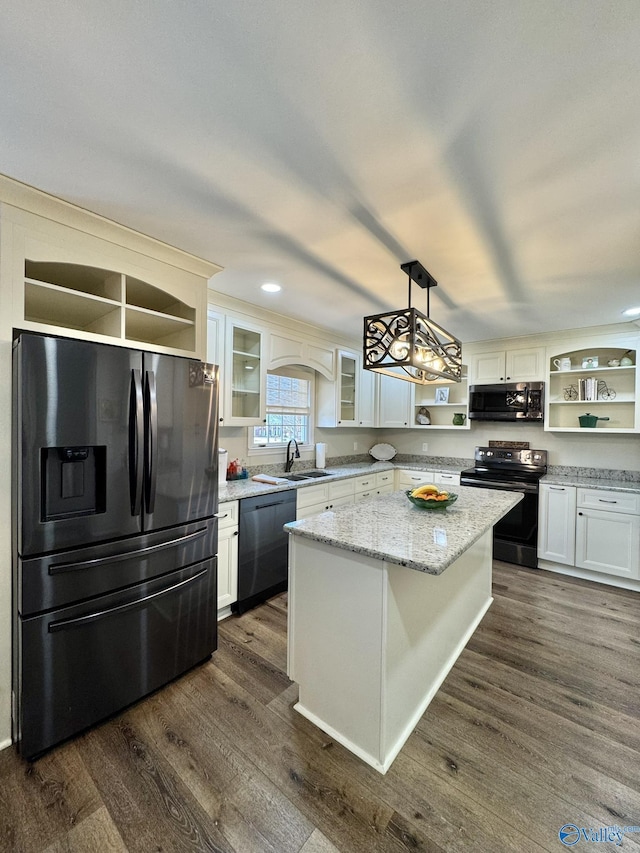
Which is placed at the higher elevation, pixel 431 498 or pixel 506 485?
pixel 431 498

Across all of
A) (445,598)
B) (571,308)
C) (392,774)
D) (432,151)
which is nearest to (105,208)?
(432,151)

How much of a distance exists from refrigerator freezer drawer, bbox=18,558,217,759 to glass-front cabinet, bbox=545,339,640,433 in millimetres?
3956

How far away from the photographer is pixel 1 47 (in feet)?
3.27

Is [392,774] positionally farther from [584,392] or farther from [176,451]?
[584,392]

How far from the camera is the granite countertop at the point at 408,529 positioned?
57.4 inches

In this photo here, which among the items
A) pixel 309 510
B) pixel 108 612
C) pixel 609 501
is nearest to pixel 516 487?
pixel 609 501

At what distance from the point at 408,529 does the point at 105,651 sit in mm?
1615

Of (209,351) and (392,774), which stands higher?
(209,351)

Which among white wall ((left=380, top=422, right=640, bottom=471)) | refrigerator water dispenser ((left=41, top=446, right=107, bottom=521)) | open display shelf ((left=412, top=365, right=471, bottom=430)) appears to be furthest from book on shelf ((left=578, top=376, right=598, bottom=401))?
refrigerator water dispenser ((left=41, top=446, right=107, bottom=521))

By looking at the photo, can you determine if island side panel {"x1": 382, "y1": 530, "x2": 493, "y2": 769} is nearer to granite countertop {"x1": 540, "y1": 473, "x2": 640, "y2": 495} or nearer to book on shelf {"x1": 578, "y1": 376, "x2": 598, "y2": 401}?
granite countertop {"x1": 540, "y1": 473, "x2": 640, "y2": 495}

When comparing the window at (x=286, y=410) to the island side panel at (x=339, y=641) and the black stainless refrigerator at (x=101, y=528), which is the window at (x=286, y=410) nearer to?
the black stainless refrigerator at (x=101, y=528)

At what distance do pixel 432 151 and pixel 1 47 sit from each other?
4.48ft

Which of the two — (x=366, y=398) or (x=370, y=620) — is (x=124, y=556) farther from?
(x=366, y=398)

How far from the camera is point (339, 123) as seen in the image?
1238 mm
